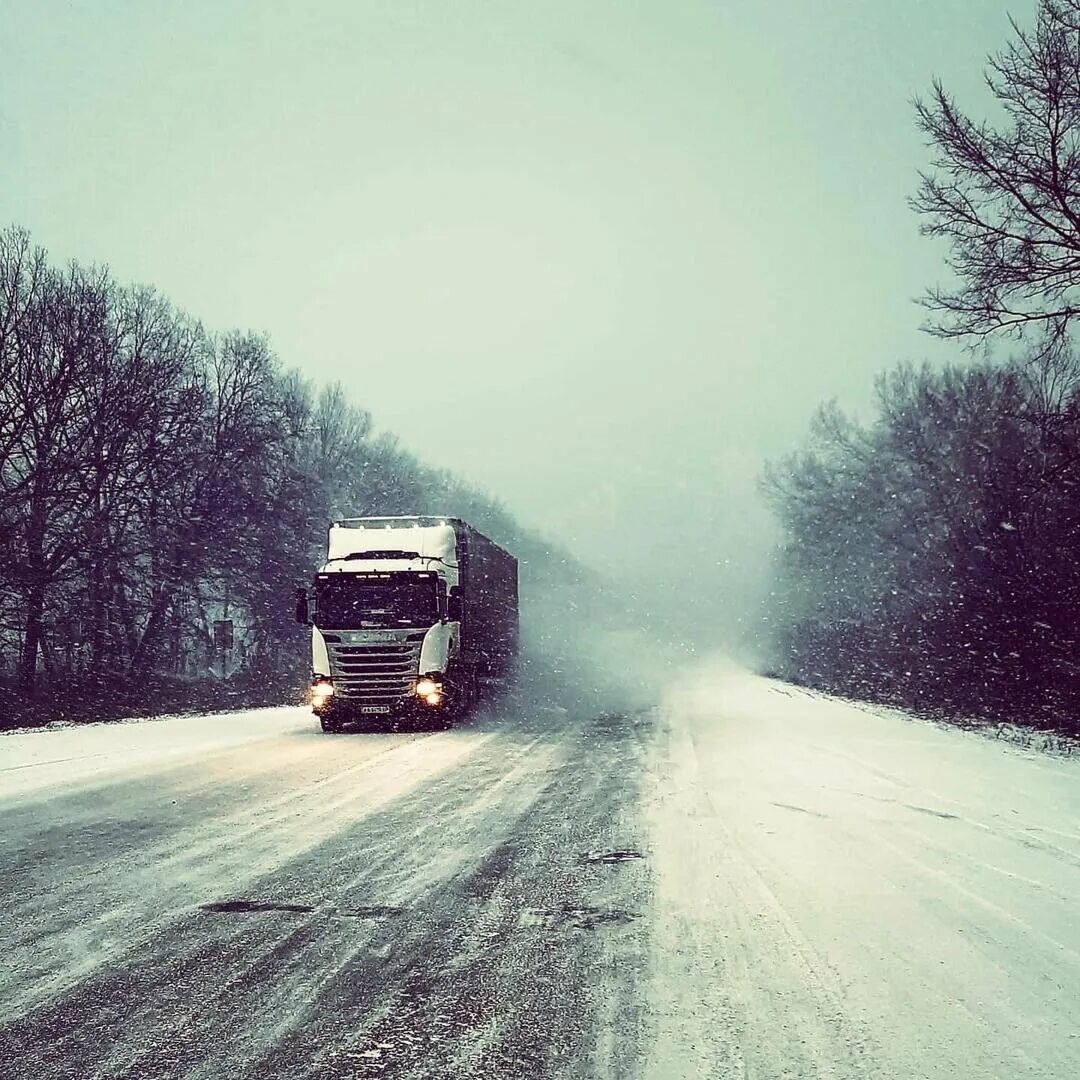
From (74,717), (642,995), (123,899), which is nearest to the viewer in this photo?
(642,995)

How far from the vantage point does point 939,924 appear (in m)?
5.53

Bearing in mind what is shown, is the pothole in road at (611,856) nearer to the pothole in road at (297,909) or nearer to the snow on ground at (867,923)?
the snow on ground at (867,923)

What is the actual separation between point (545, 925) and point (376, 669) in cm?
1320

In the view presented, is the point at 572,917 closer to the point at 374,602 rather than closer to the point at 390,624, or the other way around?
the point at 390,624

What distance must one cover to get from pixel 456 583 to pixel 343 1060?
1700cm

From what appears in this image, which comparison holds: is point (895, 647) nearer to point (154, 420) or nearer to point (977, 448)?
point (977, 448)

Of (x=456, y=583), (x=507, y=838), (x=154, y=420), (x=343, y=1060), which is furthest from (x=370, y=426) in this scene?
(x=343, y=1060)

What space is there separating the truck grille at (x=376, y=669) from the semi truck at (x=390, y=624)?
2 centimetres

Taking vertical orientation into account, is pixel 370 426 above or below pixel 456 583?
above

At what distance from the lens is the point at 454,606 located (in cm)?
1969

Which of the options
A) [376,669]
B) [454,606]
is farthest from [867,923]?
[454,606]

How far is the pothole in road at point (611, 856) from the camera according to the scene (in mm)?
7262

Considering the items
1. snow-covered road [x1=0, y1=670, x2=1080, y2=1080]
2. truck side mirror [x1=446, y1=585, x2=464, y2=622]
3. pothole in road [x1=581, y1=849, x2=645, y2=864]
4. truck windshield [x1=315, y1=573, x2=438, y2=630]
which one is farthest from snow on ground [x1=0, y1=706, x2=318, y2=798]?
pothole in road [x1=581, y1=849, x2=645, y2=864]

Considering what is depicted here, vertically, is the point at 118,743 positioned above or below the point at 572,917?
below
